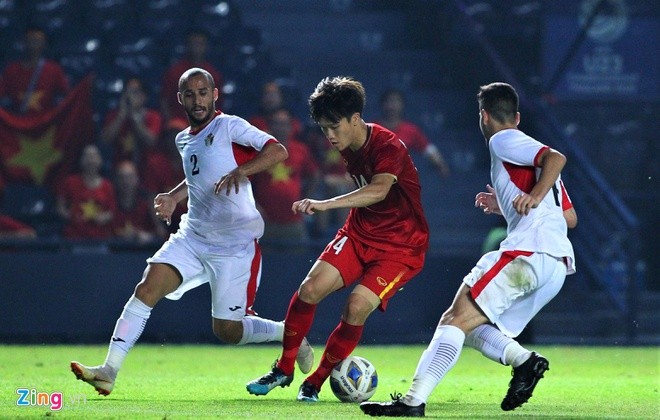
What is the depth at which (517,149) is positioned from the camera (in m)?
7.34

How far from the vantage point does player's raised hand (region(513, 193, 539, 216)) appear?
23.2 feet

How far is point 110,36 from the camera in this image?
658 inches

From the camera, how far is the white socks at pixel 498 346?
7523mm

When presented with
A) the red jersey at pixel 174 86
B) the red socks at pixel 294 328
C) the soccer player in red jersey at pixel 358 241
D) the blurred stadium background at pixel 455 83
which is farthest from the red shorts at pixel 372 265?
the red jersey at pixel 174 86

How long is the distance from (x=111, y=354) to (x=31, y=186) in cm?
734

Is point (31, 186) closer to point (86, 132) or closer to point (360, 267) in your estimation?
point (86, 132)

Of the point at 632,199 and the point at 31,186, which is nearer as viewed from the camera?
the point at 31,186

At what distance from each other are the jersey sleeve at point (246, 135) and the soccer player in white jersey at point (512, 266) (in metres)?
1.62

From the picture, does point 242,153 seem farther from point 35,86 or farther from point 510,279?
point 35,86

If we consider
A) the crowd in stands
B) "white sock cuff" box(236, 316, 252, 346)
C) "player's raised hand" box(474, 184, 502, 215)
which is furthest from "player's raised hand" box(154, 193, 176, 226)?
the crowd in stands

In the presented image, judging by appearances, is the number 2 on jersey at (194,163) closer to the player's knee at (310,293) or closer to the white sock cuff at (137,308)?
the white sock cuff at (137,308)

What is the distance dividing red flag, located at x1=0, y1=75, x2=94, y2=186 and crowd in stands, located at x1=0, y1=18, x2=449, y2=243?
1 cm

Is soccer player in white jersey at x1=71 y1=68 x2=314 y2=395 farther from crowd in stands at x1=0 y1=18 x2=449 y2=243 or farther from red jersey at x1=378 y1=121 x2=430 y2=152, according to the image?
red jersey at x1=378 y1=121 x2=430 y2=152

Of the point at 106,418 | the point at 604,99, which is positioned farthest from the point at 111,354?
the point at 604,99
